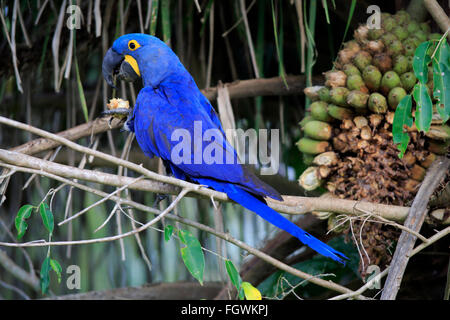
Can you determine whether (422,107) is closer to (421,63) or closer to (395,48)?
(421,63)

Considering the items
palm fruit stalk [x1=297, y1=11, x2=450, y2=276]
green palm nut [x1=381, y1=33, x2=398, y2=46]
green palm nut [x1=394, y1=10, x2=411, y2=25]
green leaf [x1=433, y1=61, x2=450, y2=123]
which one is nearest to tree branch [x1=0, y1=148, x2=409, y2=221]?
palm fruit stalk [x1=297, y1=11, x2=450, y2=276]

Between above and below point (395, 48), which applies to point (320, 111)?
below

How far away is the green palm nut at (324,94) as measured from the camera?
1588mm

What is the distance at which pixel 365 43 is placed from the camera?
159cm

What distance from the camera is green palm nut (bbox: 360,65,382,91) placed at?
151 cm

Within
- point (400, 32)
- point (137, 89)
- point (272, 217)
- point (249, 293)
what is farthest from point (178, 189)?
point (137, 89)

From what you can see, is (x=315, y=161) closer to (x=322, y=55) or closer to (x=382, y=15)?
(x=382, y=15)

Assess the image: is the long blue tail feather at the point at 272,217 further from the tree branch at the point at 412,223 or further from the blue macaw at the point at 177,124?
the tree branch at the point at 412,223

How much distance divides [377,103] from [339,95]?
0.37 ft

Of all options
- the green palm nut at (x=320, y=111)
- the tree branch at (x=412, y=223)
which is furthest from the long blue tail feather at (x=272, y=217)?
the green palm nut at (x=320, y=111)

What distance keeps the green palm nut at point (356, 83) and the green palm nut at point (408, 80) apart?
106mm

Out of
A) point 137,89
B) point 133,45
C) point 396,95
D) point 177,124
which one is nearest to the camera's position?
point 396,95

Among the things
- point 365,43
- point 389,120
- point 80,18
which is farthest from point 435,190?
point 80,18

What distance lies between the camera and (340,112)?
5.12 feet
